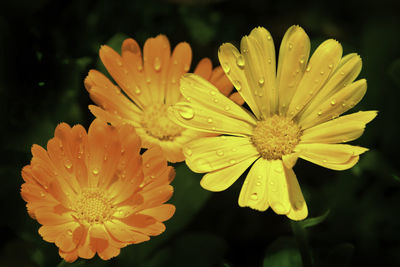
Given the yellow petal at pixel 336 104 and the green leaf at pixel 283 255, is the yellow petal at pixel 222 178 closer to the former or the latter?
the yellow petal at pixel 336 104

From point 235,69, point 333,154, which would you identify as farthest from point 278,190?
point 235,69

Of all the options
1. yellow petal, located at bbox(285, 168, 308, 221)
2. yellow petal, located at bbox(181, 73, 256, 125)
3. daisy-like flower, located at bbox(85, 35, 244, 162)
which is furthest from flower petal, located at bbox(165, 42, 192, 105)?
yellow petal, located at bbox(285, 168, 308, 221)

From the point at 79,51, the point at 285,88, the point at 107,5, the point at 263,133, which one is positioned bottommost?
the point at 263,133

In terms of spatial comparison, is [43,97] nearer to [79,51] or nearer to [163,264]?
[79,51]

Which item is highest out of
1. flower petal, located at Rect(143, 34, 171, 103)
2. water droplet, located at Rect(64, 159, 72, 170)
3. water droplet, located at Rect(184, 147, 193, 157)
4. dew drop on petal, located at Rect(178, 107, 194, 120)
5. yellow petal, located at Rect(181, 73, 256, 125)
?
flower petal, located at Rect(143, 34, 171, 103)

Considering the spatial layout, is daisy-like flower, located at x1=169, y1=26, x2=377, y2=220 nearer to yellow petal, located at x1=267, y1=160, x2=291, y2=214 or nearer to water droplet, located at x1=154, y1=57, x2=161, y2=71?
yellow petal, located at x1=267, y1=160, x2=291, y2=214

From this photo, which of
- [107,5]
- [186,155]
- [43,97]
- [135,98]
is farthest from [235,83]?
[107,5]
